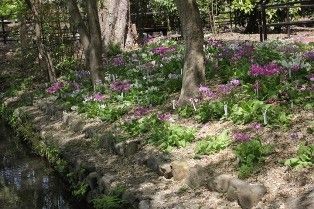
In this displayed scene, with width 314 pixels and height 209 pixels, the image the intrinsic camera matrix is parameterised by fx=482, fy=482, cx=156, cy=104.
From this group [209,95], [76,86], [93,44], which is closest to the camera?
[209,95]

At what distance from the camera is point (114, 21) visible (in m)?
19.2

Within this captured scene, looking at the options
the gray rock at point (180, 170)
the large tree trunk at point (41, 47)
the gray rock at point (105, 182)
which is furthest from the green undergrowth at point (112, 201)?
the large tree trunk at point (41, 47)

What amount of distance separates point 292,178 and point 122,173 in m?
3.17

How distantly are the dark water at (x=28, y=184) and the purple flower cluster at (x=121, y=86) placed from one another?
2450mm

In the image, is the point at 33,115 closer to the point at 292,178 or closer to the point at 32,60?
the point at 32,60

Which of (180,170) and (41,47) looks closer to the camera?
(180,170)

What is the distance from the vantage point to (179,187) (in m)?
6.87

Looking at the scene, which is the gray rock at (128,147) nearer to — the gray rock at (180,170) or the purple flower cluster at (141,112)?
the purple flower cluster at (141,112)

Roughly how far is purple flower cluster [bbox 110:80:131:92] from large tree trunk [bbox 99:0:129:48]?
277 inches

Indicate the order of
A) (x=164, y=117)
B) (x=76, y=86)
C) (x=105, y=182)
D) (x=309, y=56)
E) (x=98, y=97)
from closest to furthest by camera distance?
(x=105, y=182) → (x=164, y=117) → (x=309, y=56) → (x=98, y=97) → (x=76, y=86)

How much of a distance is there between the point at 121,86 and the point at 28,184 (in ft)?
10.9

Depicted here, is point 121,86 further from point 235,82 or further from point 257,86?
point 257,86

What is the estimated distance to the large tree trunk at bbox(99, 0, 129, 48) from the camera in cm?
1906

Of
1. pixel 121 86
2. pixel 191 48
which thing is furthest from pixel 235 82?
pixel 121 86
